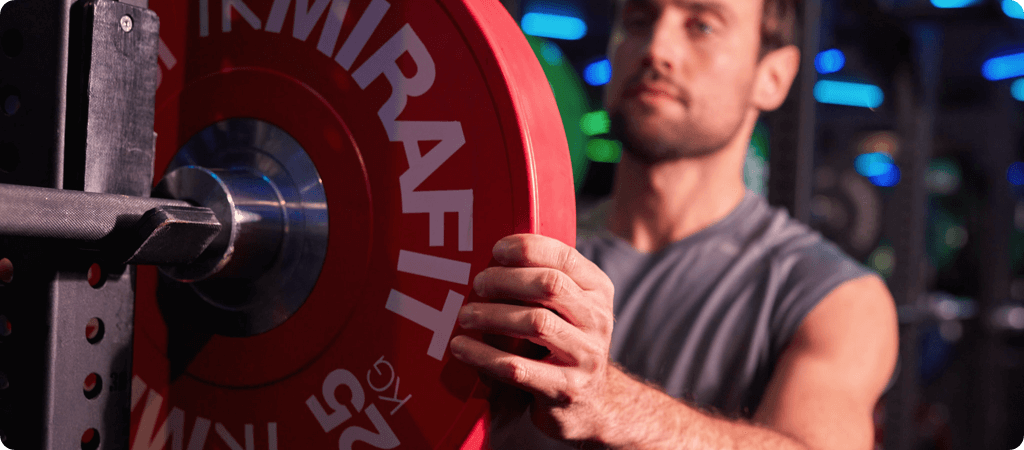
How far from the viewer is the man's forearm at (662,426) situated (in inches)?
24.3

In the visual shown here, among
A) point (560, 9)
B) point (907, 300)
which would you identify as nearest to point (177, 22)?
point (907, 300)

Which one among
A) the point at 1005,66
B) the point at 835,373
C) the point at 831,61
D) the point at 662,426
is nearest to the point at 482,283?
A: the point at 662,426

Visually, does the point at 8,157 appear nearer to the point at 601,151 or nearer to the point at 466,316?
the point at 466,316

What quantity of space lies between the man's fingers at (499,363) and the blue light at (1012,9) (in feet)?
8.73

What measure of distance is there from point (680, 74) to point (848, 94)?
397 centimetres

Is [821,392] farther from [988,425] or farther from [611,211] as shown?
[988,425]

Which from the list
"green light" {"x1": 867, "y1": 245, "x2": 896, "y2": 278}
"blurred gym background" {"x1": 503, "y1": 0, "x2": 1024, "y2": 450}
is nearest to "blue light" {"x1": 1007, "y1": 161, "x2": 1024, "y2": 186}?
"blurred gym background" {"x1": 503, "y1": 0, "x2": 1024, "y2": 450}

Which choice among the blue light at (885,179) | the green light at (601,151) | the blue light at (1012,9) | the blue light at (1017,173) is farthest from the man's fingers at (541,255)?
the blue light at (1017,173)

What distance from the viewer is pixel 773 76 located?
142 centimetres

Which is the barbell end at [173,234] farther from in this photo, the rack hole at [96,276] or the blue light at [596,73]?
the blue light at [596,73]

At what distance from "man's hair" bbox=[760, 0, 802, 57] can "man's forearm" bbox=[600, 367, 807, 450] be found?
76 cm

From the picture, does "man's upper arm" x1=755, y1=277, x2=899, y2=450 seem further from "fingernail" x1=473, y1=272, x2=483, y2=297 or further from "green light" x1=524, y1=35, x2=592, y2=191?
"green light" x1=524, y1=35, x2=592, y2=191

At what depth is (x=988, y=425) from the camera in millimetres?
3721

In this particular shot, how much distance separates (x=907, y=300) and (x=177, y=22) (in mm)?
2807
